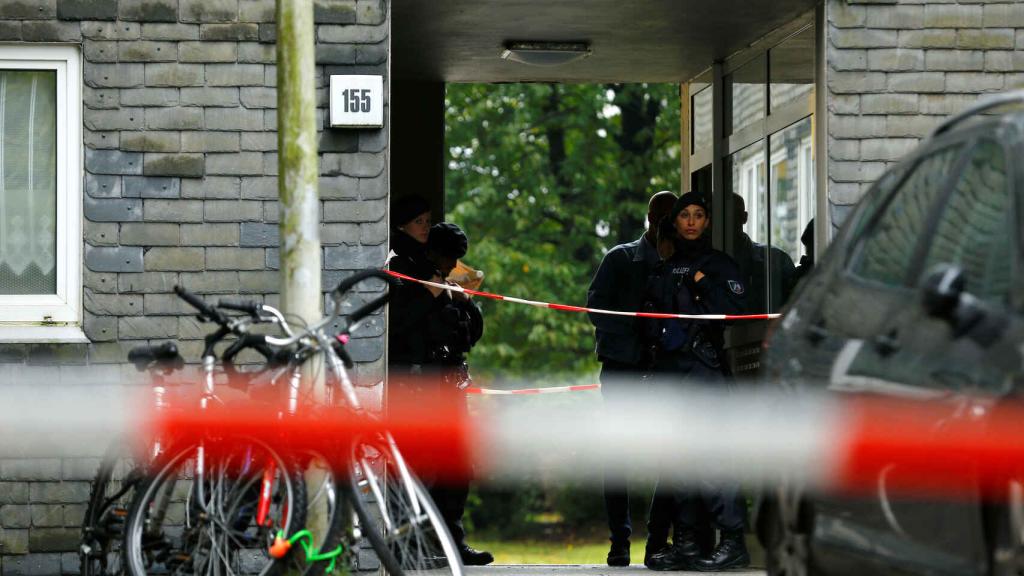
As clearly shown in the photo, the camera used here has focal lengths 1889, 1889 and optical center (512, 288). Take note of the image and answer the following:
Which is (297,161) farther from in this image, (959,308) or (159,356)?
(959,308)

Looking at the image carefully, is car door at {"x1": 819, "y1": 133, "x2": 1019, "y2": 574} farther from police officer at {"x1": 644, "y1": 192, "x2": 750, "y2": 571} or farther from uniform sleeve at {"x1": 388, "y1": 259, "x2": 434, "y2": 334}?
uniform sleeve at {"x1": 388, "y1": 259, "x2": 434, "y2": 334}

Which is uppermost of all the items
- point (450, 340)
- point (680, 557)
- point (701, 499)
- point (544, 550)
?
point (450, 340)

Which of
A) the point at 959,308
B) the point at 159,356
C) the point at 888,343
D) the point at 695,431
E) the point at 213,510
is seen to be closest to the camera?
the point at 959,308

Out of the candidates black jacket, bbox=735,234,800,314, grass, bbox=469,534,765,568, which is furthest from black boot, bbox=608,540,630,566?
grass, bbox=469,534,765,568

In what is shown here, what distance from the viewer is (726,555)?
9.97m

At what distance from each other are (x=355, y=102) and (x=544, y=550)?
61.9ft

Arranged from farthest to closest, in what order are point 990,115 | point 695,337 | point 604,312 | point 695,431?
point 604,312
point 695,431
point 695,337
point 990,115

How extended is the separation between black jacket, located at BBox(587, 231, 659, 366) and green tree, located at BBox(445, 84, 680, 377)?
58.1 ft

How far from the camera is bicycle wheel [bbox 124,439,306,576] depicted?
20.4 ft

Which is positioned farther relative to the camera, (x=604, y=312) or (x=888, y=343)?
(x=604, y=312)

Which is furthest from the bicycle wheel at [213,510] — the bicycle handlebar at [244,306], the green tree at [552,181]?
the green tree at [552,181]

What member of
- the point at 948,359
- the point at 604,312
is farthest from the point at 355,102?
the point at 948,359

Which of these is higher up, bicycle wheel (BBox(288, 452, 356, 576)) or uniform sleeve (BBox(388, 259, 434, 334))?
uniform sleeve (BBox(388, 259, 434, 334))

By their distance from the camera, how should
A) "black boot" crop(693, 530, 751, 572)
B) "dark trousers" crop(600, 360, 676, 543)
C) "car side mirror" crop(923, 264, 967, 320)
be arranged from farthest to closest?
"dark trousers" crop(600, 360, 676, 543)
"black boot" crop(693, 530, 751, 572)
"car side mirror" crop(923, 264, 967, 320)
